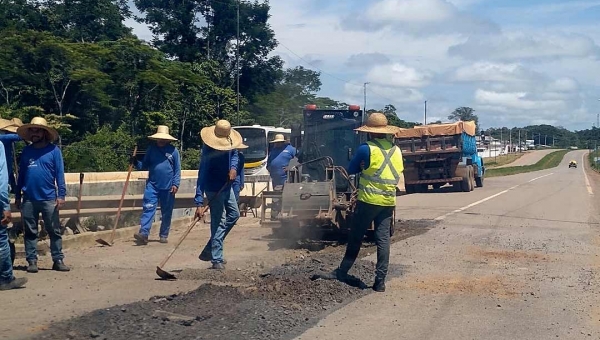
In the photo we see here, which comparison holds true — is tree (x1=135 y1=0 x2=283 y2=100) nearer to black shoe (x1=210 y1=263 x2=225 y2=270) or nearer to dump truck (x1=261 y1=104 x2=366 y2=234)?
dump truck (x1=261 y1=104 x2=366 y2=234)

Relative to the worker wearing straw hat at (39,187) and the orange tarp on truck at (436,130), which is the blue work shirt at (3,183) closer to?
the worker wearing straw hat at (39,187)

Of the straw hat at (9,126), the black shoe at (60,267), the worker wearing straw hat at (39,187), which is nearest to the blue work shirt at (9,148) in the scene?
the worker wearing straw hat at (39,187)

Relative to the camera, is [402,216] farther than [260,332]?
Yes

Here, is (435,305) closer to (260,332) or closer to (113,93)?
(260,332)

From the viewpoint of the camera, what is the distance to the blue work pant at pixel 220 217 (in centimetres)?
1009

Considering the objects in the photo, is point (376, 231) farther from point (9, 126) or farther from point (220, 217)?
point (9, 126)

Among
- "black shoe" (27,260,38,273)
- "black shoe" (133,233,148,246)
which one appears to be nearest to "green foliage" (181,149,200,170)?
"black shoe" (133,233,148,246)

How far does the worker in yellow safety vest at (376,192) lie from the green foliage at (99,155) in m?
13.8

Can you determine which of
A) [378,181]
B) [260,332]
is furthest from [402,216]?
[260,332]

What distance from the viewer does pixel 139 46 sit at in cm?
3525

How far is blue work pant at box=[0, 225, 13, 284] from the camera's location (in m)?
8.28

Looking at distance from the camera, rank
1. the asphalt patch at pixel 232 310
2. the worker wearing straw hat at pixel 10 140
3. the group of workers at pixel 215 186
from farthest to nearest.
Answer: the worker wearing straw hat at pixel 10 140, the group of workers at pixel 215 186, the asphalt patch at pixel 232 310

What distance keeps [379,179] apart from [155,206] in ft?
16.2

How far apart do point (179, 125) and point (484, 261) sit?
27.8 metres
